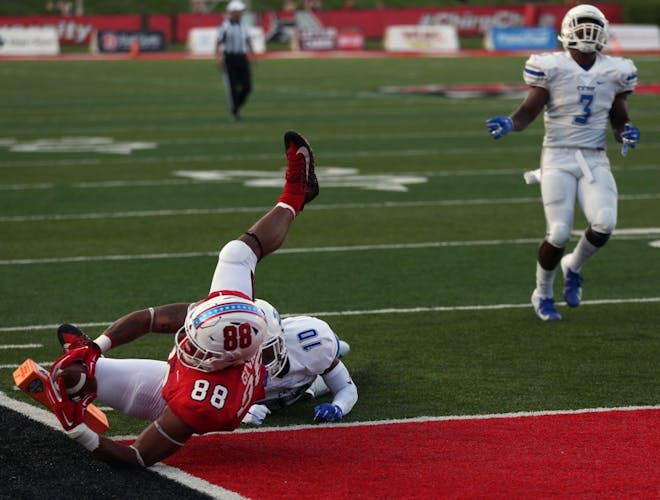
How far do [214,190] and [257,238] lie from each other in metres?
7.38

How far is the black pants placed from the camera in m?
21.0

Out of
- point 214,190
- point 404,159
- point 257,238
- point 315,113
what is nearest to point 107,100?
point 315,113

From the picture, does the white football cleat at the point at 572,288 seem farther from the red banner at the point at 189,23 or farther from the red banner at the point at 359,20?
the red banner at the point at 189,23

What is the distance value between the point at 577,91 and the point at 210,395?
3.90 metres

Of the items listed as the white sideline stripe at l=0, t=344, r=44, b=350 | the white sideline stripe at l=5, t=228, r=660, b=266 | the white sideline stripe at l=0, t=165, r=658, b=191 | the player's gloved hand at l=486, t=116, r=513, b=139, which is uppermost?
the player's gloved hand at l=486, t=116, r=513, b=139

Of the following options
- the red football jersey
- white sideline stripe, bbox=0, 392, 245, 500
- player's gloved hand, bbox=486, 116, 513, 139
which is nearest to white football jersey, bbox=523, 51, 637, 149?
player's gloved hand, bbox=486, 116, 513, 139

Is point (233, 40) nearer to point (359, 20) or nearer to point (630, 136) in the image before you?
point (630, 136)

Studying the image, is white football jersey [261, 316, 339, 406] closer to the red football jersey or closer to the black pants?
the red football jersey

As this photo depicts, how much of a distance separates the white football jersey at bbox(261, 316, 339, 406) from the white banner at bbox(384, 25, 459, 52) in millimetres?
37726

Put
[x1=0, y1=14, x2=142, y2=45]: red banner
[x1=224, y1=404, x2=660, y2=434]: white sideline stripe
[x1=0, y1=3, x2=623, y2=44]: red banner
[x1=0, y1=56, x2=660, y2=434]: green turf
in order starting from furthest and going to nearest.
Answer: [x1=0, y1=3, x2=623, y2=44]: red banner < [x1=0, y1=14, x2=142, y2=45]: red banner < [x1=0, y1=56, x2=660, y2=434]: green turf < [x1=224, y1=404, x2=660, y2=434]: white sideline stripe

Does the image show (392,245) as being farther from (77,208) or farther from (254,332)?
(254,332)

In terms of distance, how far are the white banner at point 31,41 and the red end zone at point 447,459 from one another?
38275mm

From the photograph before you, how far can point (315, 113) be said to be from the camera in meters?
21.5

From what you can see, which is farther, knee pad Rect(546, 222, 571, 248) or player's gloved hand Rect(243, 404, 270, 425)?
knee pad Rect(546, 222, 571, 248)
